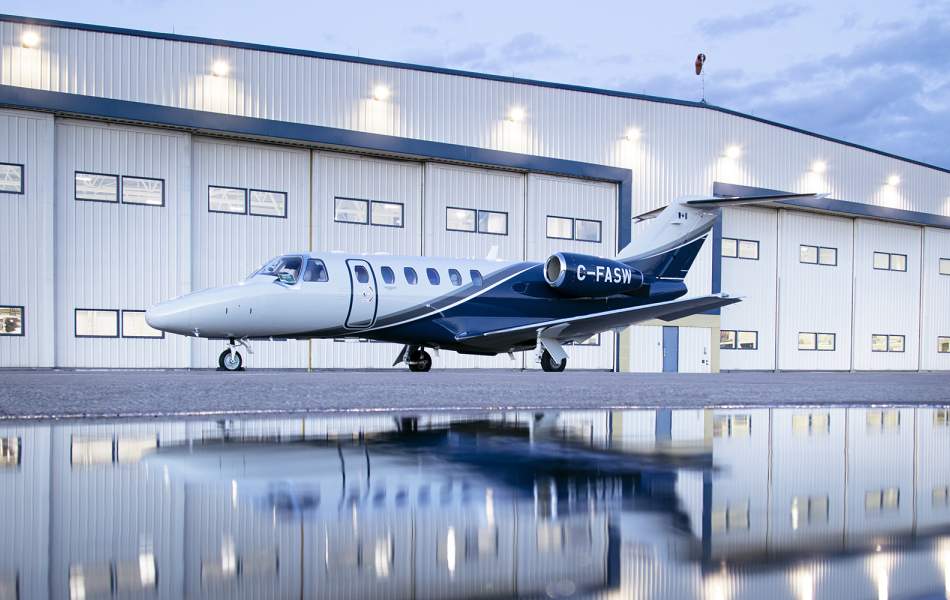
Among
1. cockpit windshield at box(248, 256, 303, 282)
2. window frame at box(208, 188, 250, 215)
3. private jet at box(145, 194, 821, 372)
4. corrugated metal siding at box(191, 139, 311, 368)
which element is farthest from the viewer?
window frame at box(208, 188, 250, 215)

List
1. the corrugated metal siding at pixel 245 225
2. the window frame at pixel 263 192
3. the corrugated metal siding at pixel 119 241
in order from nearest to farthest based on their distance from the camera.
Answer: the corrugated metal siding at pixel 119 241, the corrugated metal siding at pixel 245 225, the window frame at pixel 263 192

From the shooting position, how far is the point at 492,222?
3109cm

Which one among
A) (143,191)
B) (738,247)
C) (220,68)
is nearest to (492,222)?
(220,68)

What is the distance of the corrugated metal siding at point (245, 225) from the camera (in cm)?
2636

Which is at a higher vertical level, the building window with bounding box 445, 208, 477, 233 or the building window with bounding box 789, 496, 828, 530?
the building window with bounding box 445, 208, 477, 233

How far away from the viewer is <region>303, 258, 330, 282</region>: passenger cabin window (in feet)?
63.2

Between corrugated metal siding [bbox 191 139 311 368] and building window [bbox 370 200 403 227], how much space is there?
231cm

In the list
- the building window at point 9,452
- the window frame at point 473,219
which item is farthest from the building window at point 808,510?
the window frame at point 473,219

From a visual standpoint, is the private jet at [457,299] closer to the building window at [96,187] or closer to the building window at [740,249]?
the building window at [96,187]

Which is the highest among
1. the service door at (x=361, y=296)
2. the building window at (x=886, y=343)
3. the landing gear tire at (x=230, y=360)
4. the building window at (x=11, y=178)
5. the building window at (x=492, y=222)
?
the building window at (x=11, y=178)

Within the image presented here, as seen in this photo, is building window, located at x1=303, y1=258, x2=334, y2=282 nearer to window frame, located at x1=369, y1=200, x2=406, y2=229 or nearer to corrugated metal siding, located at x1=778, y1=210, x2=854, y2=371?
window frame, located at x1=369, y1=200, x2=406, y2=229

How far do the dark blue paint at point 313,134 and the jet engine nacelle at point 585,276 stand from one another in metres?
8.32

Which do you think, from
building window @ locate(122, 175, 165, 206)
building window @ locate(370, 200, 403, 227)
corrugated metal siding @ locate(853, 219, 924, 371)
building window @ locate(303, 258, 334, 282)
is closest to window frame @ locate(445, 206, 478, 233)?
building window @ locate(370, 200, 403, 227)

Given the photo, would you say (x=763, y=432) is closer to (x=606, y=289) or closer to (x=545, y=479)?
(x=545, y=479)
